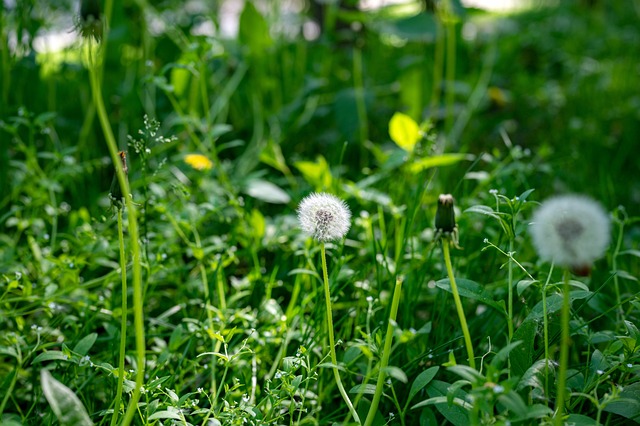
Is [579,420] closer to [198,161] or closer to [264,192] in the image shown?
[264,192]

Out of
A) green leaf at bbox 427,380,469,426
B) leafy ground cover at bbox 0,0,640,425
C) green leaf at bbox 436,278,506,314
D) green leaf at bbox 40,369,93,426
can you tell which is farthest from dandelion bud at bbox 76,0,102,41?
green leaf at bbox 427,380,469,426

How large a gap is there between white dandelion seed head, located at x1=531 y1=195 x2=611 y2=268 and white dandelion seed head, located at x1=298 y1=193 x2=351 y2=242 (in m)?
0.30

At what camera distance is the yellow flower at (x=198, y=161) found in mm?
1661

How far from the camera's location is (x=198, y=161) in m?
1.68

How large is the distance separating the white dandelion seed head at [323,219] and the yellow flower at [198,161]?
72 cm

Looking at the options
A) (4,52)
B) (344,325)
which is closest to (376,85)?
(4,52)

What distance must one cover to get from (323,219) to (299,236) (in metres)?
0.49

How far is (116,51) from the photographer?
241cm

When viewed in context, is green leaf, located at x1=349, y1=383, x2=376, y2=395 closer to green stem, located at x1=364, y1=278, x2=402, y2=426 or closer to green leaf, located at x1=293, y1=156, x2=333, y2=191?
Answer: green stem, located at x1=364, y1=278, x2=402, y2=426

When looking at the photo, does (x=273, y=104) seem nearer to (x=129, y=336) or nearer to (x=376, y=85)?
(x=376, y=85)

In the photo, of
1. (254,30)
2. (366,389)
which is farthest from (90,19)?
(254,30)

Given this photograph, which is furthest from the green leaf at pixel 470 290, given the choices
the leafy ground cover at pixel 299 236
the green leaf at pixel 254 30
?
the green leaf at pixel 254 30

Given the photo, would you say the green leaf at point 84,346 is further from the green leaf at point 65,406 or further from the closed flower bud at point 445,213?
the closed flower bud at point 445,213

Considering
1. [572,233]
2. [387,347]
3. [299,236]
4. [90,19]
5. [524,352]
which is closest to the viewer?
[572,233]
